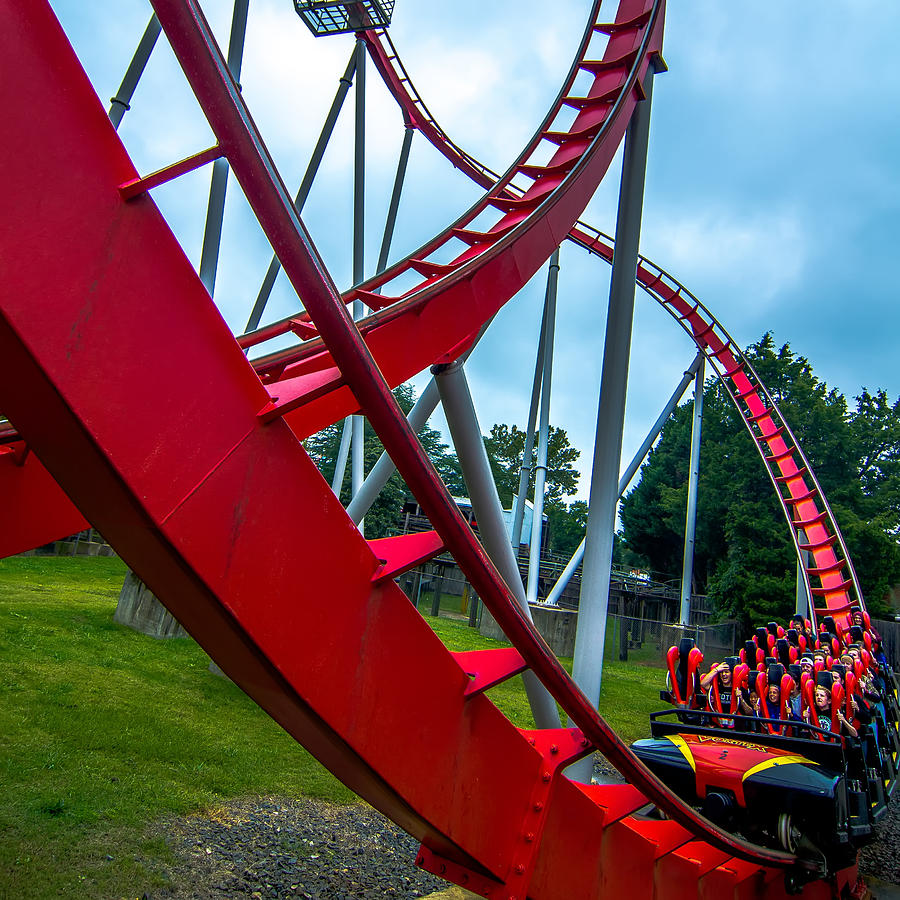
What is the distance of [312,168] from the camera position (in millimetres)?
7469

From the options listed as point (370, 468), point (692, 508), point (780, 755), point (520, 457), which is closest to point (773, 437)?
point (692, 508)

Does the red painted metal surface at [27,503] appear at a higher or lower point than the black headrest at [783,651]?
higher

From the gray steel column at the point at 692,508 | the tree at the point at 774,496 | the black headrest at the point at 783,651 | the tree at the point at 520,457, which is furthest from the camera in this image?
the tree at the point at 520,457

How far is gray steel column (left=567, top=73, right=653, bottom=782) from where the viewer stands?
4.37 metres

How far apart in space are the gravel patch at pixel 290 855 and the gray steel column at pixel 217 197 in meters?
3.47

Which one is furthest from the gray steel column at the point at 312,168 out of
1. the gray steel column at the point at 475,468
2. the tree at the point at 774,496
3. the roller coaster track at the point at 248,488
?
the tree at the point at 774,496

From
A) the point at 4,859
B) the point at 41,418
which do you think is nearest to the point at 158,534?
the point at 41,418

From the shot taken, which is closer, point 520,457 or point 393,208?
point 393,208

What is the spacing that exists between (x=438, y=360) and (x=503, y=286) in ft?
1.75

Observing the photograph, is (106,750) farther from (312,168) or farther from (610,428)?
(312,168)

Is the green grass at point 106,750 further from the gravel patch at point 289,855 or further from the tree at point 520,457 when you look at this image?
the tree at point 520,457

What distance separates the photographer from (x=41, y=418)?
1394mm

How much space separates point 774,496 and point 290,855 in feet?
75.5

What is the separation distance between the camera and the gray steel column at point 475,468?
4.09 meters
